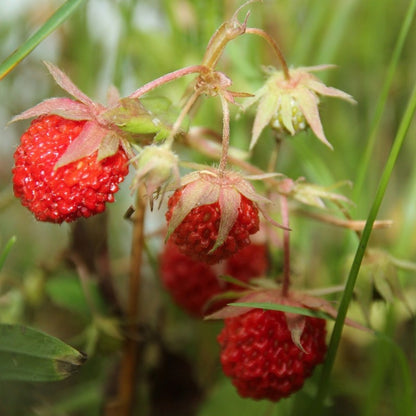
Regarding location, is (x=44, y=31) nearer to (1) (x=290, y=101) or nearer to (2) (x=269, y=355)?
(1) (x=290, y=101)

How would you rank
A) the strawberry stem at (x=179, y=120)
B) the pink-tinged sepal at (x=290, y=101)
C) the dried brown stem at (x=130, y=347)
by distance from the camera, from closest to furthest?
the strawberry stem at (x=179, y=120) < the pink-tinged sepal at (x=290, y=101) < the dried brown stem at (x=130, y=347)

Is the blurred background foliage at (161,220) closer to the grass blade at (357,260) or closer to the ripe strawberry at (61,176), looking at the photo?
the grass blade at (357,260)

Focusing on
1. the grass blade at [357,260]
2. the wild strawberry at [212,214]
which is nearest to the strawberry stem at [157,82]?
the wild strawberry at [212,214]

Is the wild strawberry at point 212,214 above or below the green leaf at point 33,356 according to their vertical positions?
above

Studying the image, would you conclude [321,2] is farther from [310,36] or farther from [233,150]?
[233,150]

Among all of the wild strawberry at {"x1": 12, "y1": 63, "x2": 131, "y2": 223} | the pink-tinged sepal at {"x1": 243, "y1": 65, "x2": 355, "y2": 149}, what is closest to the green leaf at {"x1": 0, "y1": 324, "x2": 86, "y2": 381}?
the wild strawberry at {"x1": 12, "y1": 63, "x2": 131, "y2": 223}

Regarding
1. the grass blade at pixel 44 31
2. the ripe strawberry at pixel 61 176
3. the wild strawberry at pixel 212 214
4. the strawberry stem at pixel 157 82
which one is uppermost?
the grass blade at pixel 44 31

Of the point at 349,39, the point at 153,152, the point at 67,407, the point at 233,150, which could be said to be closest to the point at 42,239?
the point at 67,407
